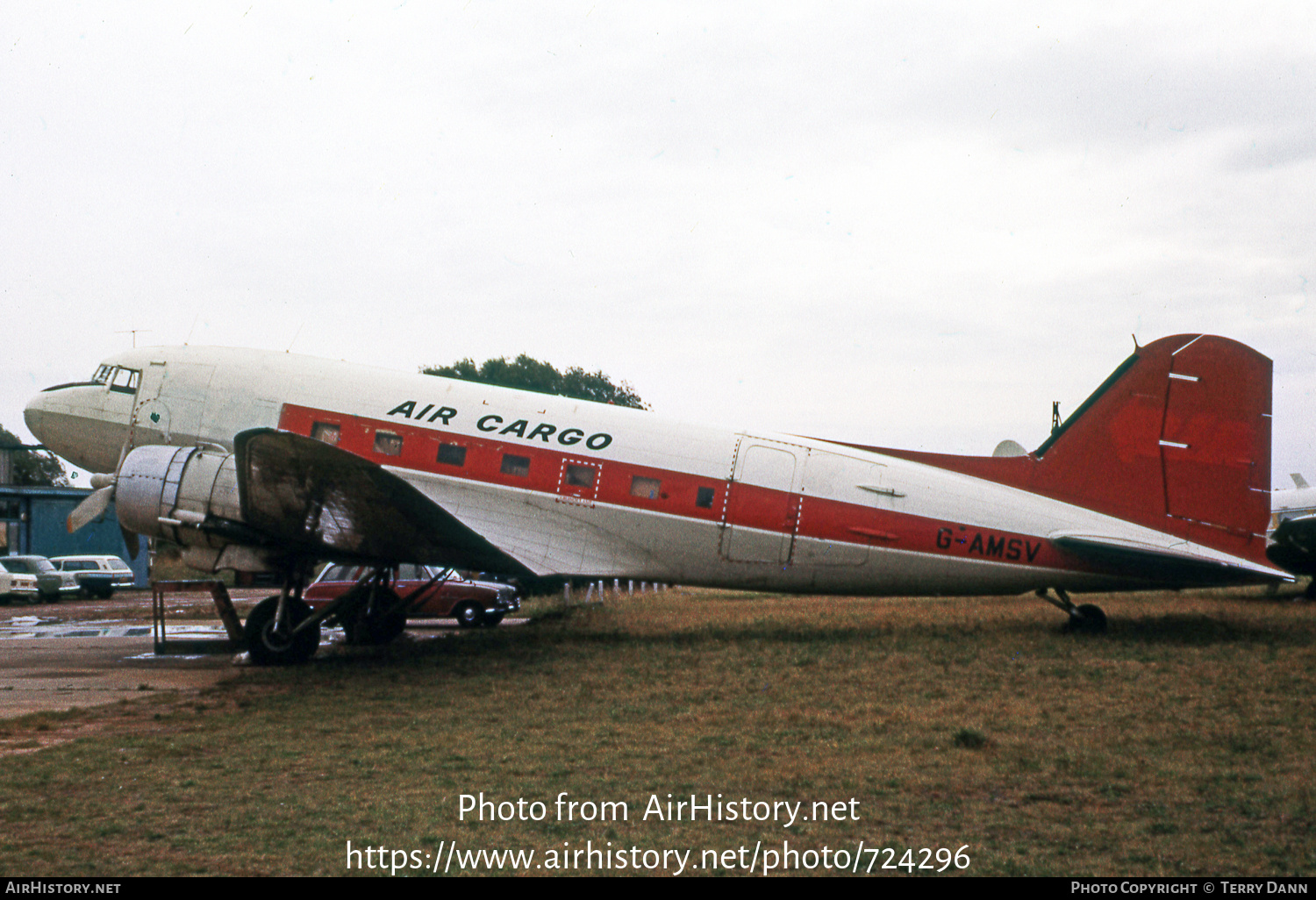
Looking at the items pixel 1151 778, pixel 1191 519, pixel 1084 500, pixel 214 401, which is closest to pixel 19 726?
pixel 214 401

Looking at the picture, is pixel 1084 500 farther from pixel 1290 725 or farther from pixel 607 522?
pixel 607 522

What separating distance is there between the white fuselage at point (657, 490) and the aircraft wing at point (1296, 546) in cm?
1024

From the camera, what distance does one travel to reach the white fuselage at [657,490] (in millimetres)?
13039

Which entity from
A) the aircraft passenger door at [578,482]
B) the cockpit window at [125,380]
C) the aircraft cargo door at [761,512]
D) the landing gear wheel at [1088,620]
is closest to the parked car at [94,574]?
the cockpit window at [125,380]

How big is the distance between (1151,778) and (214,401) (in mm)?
12577

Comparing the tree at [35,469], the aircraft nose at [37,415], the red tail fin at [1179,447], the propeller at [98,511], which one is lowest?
the tree at [35,469]

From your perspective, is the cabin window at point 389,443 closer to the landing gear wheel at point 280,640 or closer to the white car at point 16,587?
the landing gear wheel at point 280,640

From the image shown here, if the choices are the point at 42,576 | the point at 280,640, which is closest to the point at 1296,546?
the point at 280,640

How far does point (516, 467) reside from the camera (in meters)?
13.5

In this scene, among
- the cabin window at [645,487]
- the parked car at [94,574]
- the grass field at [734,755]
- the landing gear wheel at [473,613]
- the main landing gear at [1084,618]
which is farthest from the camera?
the parked car at [94,574]

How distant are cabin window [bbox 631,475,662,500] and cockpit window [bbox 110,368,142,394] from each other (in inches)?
298

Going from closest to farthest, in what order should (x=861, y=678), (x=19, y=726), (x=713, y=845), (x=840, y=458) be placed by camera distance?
1. (x=713, y=845)
2. (x=19, y=726)
3. (x=861, y=678)
4. (x=840, y=458)

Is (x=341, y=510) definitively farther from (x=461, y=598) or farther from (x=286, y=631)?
(x=461, y=598)

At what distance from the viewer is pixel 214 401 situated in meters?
13.7
